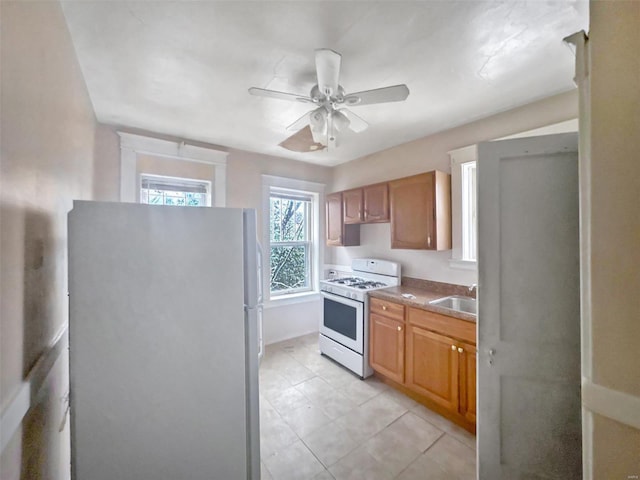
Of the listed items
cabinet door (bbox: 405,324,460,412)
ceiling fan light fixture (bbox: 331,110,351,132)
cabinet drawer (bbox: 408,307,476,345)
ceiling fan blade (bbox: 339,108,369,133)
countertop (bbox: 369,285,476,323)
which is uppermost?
ceiling fan blade (bbox: 339,108,369,133)

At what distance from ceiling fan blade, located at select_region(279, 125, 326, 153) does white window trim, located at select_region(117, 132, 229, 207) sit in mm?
781

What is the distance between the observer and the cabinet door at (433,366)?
1962 millimetres

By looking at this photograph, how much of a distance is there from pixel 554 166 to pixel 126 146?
3.35 metres

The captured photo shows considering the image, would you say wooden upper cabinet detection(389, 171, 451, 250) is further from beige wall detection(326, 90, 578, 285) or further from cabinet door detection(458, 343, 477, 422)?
cabinet door detection(458, 343, 477, 422)

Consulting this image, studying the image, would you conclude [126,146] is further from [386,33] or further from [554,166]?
[554,166]

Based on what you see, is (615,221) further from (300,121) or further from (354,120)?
(300,121)

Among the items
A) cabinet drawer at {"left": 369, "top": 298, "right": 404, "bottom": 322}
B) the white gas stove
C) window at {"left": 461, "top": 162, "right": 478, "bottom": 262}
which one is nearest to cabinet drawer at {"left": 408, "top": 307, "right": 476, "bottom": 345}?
cabinet drawer at {"left": 369, "top": 298, "right": 404, "bottom": 322}

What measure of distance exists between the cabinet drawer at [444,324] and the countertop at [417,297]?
0.04 metres

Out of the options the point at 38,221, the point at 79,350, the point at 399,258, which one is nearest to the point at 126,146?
the point at 38,221

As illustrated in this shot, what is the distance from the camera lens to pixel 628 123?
24.4 inches

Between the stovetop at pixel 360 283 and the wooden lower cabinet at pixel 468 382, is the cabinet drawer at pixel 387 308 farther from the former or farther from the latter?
the wooden lower cabinet at pixel 468 382

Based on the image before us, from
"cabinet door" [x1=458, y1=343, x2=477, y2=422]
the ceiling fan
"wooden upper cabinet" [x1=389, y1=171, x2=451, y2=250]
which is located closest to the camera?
the ceiling fan

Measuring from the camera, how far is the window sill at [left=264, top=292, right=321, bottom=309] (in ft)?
11.4

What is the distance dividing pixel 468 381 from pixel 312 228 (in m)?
2.75
